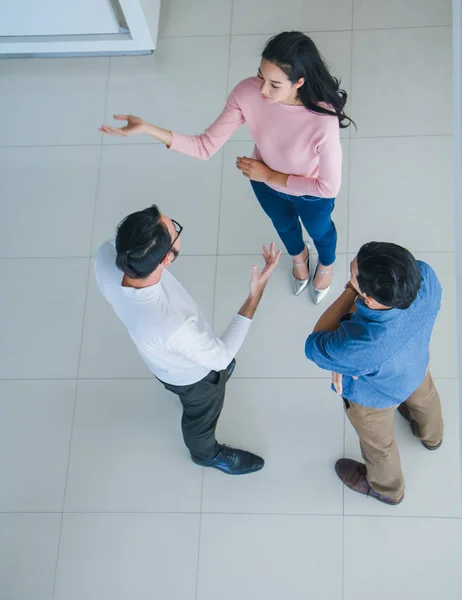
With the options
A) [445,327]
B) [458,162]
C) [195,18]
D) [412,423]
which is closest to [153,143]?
[195,18]

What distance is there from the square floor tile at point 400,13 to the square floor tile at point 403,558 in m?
2.38

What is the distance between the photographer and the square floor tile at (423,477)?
2.33 metres

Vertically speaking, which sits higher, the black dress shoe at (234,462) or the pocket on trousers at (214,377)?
the pocket on trousers at (214,377)

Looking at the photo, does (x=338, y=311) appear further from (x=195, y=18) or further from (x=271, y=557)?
(x=195, y=18)

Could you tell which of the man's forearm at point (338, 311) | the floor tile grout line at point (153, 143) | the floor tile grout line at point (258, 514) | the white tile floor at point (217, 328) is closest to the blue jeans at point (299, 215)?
the white tile floor at point (217, 328)

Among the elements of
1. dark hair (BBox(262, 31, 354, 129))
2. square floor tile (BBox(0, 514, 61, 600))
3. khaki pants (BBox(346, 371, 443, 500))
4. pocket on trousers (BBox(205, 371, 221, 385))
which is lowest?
square floor tile (BBox(0, 514, 61, 600))

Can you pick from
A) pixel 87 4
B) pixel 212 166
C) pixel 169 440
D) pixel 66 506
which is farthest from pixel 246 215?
pixel 66 506

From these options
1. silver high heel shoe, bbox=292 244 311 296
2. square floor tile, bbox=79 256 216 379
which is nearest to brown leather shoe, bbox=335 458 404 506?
silver high heel shoe, bbox=292 244 311 296

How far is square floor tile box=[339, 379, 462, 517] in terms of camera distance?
7.66 feet

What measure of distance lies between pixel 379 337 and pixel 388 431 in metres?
0.64

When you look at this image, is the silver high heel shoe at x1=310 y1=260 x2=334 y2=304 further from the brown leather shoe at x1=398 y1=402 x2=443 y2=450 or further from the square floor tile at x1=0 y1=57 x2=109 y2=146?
the square floor tile at x1=0 y1=57 x2=109 y2=146

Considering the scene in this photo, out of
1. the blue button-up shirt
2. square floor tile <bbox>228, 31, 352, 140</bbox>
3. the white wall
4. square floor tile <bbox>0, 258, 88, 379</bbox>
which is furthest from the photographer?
square floor tile <bbox>228, 31, 352, 140</bbox>

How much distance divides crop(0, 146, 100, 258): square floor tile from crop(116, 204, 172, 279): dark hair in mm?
1390

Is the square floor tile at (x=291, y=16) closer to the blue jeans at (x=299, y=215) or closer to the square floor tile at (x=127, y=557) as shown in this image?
the blue jeans at (x=299, y=215)
